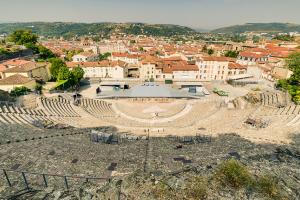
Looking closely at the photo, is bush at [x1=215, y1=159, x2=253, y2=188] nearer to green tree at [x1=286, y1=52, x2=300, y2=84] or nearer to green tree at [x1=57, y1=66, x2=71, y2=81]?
green tree at [x1=57, y1=66, x2=71, y2=81]

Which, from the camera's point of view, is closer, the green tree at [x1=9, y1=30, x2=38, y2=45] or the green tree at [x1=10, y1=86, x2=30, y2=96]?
the green tree at [x1=10, y1=86, x2=30, y2=96]

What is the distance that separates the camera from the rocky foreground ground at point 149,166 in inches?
382

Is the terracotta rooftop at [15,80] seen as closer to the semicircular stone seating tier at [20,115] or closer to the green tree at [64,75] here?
the green tree at [64,75]

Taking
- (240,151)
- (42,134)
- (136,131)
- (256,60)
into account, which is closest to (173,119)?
(136,131)

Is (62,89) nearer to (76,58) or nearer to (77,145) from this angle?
(77,145)

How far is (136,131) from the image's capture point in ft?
105

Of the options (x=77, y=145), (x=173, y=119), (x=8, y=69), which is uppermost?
(x=8, y=69)

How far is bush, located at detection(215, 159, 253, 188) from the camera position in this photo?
990 cm

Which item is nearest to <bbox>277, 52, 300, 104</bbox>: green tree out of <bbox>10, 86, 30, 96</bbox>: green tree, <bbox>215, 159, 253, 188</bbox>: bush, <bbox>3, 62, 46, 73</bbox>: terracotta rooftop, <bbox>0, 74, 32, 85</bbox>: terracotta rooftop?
<bbox>215, 159, 253, 188</bbox>: bush

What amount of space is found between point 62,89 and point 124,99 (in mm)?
17947

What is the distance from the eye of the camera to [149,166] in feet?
62.7

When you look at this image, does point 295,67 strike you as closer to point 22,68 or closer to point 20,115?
point 20,115

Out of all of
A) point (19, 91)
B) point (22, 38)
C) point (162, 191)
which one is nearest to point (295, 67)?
point (162, 191)

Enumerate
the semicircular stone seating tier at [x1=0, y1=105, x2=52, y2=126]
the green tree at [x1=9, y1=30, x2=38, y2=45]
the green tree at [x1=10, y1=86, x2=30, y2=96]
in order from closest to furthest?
the semicircular stone seating tier at [x1=0, y1=105, x2=52, y2=126], the green tree at [x1=10, y1=86, x2=30, y2=96], the green tree at [x1=9, y1=30, x2=38, y2=45]
